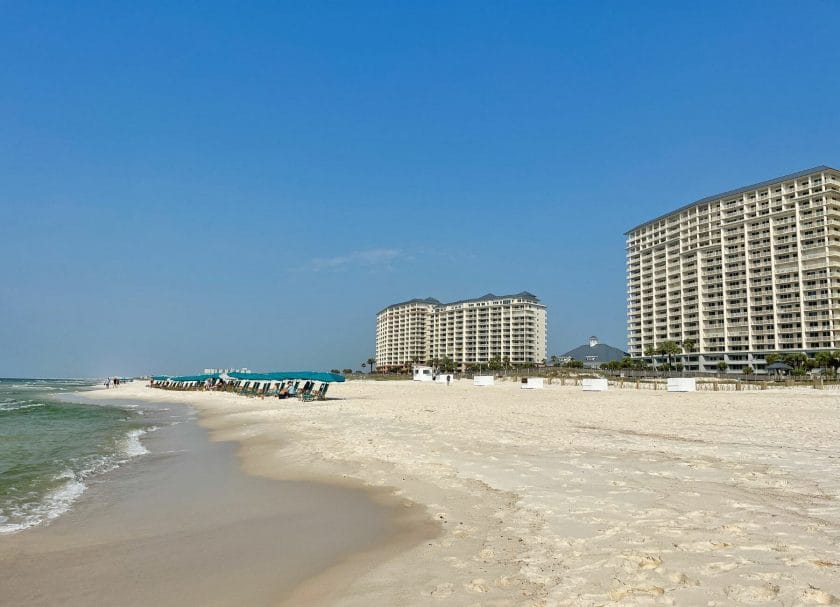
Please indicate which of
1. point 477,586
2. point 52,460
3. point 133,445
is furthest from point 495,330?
point 477,586

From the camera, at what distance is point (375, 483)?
9.70m

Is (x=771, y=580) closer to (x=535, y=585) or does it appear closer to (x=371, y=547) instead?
(x=535, y=585)

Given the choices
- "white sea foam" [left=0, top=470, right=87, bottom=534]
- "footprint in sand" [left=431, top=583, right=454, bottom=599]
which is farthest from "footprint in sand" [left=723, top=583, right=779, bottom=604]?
"white sea foam" [left=0, top=470, right=87, bottom=534]

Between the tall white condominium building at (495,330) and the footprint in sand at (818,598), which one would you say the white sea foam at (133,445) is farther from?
the tall white condominium building at (495,330)

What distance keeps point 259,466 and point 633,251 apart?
461ft

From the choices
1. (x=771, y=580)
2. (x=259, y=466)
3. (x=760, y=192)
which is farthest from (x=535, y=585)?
(x=760, y=192)

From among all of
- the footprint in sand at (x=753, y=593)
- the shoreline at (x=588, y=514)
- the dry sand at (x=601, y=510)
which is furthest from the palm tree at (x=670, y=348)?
the footprint in sand at (x=753, y=593)

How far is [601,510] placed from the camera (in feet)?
22.6

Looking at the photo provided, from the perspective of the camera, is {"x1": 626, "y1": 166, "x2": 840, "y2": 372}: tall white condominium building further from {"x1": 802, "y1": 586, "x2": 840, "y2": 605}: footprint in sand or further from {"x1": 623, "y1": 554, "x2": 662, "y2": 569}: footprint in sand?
{"x1": 802, "y1": 586, "x2": 840, "y2": 605}: footprint in sand

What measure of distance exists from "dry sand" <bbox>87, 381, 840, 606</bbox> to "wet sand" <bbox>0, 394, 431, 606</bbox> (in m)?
0.62

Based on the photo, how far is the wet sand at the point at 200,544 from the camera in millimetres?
5020

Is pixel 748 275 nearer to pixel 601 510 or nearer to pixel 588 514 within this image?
pixel 601 510

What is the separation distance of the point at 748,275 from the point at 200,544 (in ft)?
405

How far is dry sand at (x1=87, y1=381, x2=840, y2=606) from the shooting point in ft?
14.6
